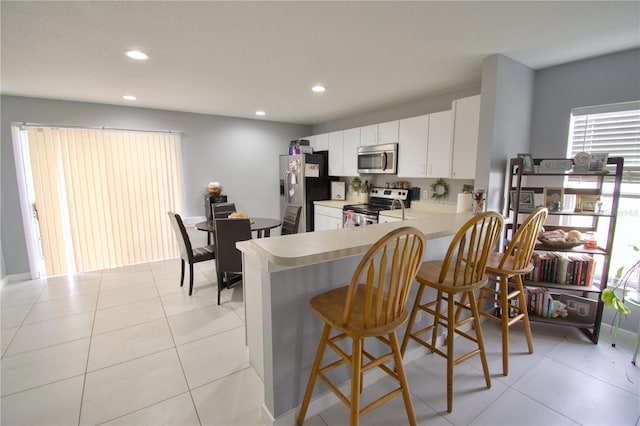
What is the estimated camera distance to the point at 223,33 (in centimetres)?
192

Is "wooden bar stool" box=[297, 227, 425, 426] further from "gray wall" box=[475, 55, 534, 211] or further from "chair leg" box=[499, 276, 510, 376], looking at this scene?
"gray wall" box=[475, 55, 534, 211]

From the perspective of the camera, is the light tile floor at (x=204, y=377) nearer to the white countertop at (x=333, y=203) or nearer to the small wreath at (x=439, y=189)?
the small wreath at (x=439, y=189)

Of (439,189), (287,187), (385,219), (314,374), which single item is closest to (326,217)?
(287,187)

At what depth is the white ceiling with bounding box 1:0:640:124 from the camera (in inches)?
64.8

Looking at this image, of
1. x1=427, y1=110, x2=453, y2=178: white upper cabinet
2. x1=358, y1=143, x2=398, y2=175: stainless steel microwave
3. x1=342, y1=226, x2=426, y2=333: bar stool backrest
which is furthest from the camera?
x1=358, y1=143, x2=398, y2=175: stainless steel microwave

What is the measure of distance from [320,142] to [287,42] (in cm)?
308

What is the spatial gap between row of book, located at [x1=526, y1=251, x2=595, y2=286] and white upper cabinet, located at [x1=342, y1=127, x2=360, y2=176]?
8.71 feet

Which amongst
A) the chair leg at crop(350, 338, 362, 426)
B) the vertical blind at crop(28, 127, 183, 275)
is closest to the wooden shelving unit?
A: the chair leg at crop(350, 338, 362, 426)

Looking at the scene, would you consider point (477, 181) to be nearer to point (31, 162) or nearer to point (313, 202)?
point (313, 202)

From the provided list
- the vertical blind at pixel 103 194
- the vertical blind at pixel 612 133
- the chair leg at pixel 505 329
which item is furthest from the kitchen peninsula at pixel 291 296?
the vertical blind at pixel 103 194

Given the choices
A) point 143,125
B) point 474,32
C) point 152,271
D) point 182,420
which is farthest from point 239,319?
point 143,125

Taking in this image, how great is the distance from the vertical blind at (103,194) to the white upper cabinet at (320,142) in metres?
2.26

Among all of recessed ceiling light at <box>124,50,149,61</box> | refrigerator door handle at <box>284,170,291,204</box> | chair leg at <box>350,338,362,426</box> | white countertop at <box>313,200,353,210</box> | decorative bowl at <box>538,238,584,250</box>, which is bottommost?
chair leg at <box>350,338,362,426</box>

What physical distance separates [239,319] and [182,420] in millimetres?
1107
